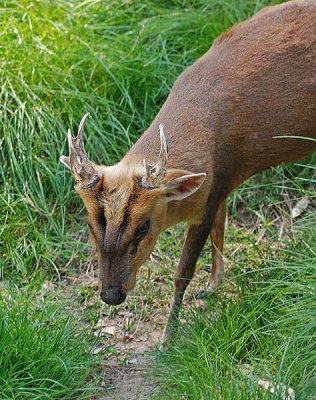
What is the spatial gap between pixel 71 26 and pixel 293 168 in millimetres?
2112

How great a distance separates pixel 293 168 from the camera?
7.72m

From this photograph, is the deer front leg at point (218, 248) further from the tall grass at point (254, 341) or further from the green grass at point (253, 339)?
the tall grass at point (254, 341)

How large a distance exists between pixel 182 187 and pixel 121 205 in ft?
1.34

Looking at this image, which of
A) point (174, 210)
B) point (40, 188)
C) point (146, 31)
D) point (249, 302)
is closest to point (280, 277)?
point (249, 302)

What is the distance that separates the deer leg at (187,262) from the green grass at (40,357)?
0.61m

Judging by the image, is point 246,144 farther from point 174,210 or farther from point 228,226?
point 228,226

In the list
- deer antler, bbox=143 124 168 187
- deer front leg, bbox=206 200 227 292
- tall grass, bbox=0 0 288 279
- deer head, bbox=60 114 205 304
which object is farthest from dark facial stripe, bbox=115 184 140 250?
tall grass, bbox=0 0 288 279

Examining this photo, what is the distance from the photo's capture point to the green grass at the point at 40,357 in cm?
560

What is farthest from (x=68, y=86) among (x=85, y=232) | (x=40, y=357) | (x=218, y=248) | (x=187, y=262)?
(x=40, y=357)

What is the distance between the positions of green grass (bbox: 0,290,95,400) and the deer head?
0.42m

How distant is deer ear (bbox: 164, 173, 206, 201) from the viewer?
5781 mm

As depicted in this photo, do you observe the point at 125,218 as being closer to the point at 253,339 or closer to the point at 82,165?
the point at 82,165

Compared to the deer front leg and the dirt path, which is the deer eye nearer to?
the dirt path

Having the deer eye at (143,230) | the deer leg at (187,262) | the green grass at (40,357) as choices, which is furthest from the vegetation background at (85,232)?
the deer eye at (143,230)
